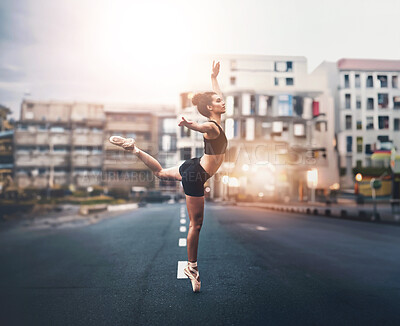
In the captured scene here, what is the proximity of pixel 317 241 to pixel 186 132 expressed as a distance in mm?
4503

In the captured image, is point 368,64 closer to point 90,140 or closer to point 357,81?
point 357,81

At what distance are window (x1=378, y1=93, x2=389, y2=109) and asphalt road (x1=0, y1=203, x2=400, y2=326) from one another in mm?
3120

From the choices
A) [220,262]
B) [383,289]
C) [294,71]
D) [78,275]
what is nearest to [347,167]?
[294,71]

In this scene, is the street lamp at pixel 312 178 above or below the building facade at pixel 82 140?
below

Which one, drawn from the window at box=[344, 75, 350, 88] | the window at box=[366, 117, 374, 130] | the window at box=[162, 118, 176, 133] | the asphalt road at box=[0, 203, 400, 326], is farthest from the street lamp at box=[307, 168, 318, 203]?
the window at box=[162, 118, 176, 133]

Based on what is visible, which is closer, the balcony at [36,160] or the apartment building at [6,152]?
the balcony at [36,160]

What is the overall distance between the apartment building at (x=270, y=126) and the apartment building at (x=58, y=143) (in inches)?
107

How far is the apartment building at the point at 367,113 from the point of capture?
20.6 feet

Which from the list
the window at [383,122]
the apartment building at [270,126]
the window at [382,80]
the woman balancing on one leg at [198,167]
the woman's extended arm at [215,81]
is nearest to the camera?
the woman balancing on one leg at [198,167]

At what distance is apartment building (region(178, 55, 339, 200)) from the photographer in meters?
4.39

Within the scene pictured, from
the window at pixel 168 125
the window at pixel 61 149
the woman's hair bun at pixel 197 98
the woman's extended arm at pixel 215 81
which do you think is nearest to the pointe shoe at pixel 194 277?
the woman's hair bun at pixel 197 98

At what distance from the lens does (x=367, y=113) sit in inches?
270

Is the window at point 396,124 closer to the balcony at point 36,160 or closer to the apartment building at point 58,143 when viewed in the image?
the apartment building at point 58,143

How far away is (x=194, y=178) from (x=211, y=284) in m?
1.27
